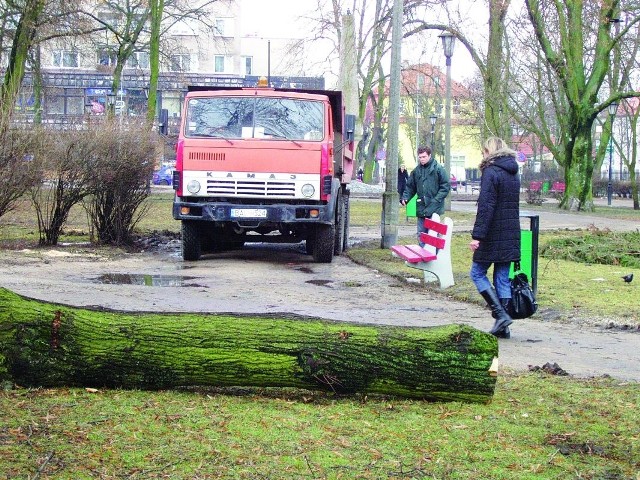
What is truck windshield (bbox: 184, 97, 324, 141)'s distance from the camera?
15.5 meters

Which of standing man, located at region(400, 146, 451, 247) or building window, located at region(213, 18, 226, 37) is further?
building window, located at region(213, 18, 226, 37)

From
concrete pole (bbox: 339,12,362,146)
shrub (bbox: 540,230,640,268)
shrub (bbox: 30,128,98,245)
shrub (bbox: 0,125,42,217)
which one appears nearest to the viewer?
shrub (bbox: 0,125,42,217)

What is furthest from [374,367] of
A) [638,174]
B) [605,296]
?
[638,174]

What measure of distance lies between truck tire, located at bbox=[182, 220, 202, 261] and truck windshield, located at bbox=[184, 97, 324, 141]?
1.41 meters

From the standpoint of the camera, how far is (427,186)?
14.8 meters

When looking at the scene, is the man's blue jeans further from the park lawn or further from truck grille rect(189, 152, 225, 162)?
truck grille rect(189, 152, 225, 162)

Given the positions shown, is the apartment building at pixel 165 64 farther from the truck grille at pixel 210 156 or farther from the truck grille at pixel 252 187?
the truck grille at pixel 252 187

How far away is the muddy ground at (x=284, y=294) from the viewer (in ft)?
28.0

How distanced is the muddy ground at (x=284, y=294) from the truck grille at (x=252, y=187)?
1139 millimetres

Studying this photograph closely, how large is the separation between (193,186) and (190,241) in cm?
109

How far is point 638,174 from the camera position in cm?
7231

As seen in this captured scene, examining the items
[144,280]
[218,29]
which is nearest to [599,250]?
[144,280]

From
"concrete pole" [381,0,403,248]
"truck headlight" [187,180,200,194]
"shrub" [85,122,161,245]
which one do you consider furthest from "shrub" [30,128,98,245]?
"concrete pole" [381,0,403,248]

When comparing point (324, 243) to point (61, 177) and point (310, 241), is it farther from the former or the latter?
point (61, 177)
